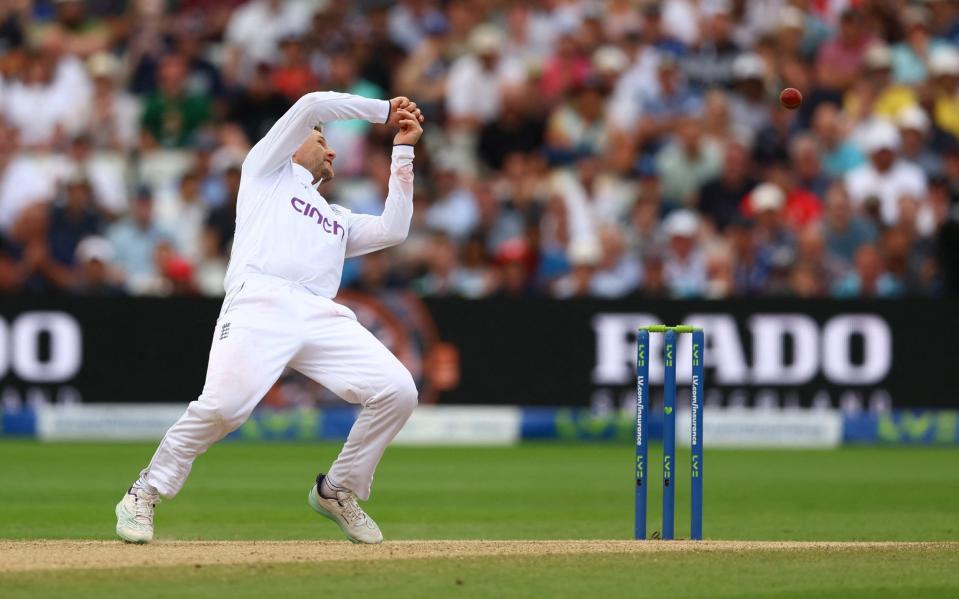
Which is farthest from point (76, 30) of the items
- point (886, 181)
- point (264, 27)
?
point (886, 181)

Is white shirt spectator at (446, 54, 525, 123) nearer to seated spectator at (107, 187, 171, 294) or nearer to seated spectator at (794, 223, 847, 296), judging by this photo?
seated spectator at (107, 187, 171, 294)

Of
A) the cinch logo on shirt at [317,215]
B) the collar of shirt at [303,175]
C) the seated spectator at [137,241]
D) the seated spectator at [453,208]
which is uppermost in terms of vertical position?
the collar of shirt at [303,175]

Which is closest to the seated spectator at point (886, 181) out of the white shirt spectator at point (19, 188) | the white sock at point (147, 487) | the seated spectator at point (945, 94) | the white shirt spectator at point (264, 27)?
the seated spectator at point (945, 94)

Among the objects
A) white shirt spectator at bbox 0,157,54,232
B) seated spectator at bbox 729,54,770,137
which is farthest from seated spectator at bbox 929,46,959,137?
white shirt spectator at bbox 0,157,54,232

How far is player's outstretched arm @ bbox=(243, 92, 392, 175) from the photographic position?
711cm

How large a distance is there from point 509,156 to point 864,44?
11.0ft

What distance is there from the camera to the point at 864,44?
15227mm

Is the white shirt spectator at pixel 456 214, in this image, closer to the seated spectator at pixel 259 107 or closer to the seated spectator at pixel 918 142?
the seated spectator at pixel 259 107

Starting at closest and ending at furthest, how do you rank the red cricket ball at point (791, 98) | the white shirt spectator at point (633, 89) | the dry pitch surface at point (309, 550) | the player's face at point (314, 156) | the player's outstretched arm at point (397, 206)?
the dry pitch surface at point (309, 550)
the player's outstretched arm at point (397, 206)
the player's face at point (314, 156)
the red cricket ball at point (791, 98)
the white shirt spectator at point (633, 89)

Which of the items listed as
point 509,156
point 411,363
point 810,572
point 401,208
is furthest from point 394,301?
point 810,572

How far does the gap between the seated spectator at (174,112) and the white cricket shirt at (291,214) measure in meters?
Answer: 8.15

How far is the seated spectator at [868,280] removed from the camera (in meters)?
13.5

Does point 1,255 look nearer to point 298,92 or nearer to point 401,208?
point 298,92

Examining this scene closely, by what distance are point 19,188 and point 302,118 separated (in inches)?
321
